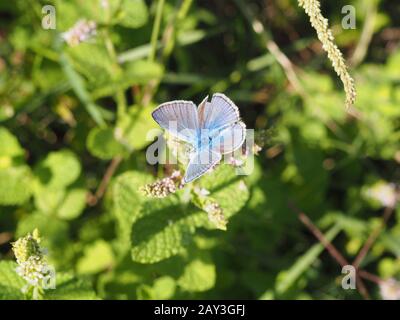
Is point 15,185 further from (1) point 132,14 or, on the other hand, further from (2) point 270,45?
(2) point 270,45

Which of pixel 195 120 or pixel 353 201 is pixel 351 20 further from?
pixel 195 120

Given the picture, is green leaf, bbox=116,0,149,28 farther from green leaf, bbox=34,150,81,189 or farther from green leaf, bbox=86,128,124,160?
green leaf, bbox=34,150,81,189

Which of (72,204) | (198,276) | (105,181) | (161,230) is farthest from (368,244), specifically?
(72,204)

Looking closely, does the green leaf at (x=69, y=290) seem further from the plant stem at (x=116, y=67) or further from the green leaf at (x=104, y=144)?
the plant stem at (x=116, y=67)

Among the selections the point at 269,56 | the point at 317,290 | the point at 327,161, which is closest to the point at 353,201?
the point at 327,161

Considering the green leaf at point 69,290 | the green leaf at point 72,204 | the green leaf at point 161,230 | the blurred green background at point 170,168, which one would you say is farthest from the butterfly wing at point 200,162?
the green leaf at point 72,204

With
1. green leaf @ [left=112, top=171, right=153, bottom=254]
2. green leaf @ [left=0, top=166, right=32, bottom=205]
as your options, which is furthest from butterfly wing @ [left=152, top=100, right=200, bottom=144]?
green leaf @ [left=0, top=166, right=32, bottom=205]
